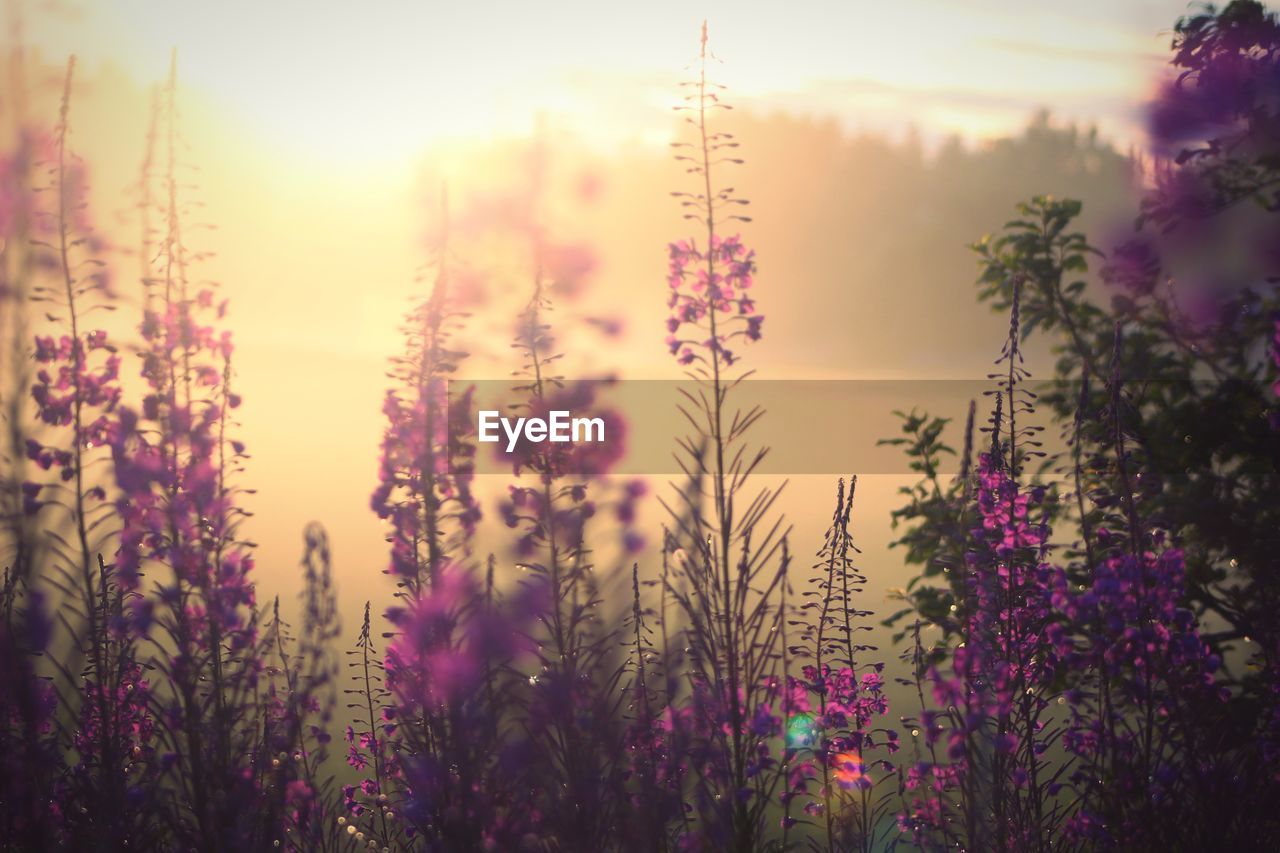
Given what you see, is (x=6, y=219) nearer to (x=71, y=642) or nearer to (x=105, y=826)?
(x=71, y=642)

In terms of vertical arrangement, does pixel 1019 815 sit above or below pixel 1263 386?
below

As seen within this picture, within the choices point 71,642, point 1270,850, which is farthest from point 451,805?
point 1270,850

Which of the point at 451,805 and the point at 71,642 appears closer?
the point at 451,805

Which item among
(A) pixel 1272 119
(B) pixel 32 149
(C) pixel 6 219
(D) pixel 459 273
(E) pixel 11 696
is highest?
(A) pixel 1272 119

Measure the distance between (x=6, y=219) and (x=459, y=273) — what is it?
2.57 meters

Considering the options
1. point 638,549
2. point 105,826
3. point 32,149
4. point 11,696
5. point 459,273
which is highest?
point 32,149

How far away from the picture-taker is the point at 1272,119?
10352 mm

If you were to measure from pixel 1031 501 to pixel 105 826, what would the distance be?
5038 mm

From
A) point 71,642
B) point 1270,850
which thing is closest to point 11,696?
point 71,642

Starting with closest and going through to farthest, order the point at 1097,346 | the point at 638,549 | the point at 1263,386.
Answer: the point at 638,549 → the point at 1263,386 → the point at 1097,346

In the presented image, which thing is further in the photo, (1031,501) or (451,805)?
(1031,501)

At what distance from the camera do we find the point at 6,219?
596cm

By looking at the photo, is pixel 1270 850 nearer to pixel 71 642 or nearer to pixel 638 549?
pixel 638 549

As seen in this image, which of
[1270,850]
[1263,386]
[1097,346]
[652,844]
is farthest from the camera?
[1097,346]
